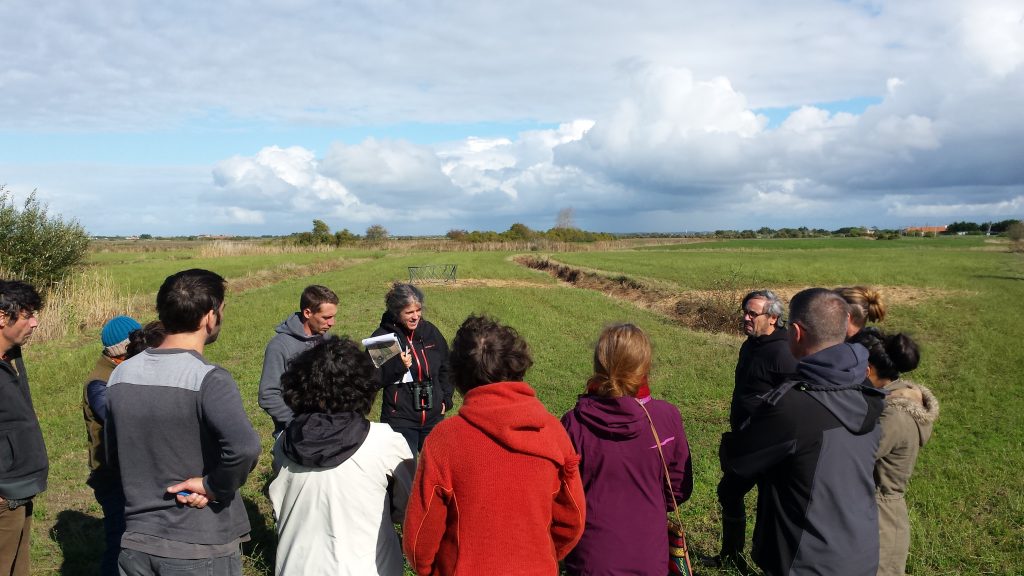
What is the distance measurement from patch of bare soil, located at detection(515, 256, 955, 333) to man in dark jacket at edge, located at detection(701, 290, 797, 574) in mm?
12481

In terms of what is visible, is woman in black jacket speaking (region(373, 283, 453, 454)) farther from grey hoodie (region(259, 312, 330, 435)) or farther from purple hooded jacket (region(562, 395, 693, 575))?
purple hooded jacket (region(562, 395, 693, 575))

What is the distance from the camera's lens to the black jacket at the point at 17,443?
2932 mm

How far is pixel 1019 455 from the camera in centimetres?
685

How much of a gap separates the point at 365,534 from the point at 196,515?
715 millimetres

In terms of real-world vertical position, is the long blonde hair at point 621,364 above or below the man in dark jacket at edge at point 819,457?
above

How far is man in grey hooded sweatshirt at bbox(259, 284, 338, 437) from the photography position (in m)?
3.93

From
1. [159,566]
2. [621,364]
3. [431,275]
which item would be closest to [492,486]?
[621,364]

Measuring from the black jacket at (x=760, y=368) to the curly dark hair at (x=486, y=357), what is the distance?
2.23 metres

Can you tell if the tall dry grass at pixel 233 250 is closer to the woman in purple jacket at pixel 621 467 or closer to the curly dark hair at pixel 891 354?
the woman in purple jacket at pixel 621 467

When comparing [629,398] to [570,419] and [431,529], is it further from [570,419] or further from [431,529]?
[431,529]

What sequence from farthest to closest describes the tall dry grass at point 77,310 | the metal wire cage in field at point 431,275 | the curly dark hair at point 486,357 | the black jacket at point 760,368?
the metal wire cage in field at point 431,275 < the tall dry grass at point 77,310 < the black jacket at point 760,368 < the curly dark hair at point 486,357

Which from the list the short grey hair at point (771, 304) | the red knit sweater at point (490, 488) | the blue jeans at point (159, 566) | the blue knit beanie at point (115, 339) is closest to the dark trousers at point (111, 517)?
the blue knit beanie at point (115, 339)

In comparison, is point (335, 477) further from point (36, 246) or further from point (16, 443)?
point (36, 246)

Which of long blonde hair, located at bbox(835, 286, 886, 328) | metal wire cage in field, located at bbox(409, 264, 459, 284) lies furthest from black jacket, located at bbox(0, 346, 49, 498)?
metal wire cage in field, located at bbox(409, 264, 459, 284)
